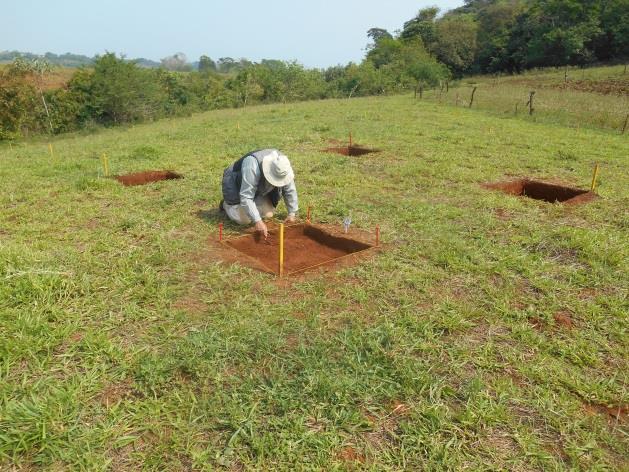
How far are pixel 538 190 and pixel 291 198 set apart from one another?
12.9 ft

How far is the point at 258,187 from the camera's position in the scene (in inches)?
181

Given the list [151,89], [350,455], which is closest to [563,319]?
[350,455]

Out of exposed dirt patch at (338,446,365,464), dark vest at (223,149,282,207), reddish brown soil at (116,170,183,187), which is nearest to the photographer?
exposed dirt patch at (338,446,365,464)

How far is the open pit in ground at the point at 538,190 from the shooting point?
607cm

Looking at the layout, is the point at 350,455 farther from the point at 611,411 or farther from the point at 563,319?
the point at 563,319

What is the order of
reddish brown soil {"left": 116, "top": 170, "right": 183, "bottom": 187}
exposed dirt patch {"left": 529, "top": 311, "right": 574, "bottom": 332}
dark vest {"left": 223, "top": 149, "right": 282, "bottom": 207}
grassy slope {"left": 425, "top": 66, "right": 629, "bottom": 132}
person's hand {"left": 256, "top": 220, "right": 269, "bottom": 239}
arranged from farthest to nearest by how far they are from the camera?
grassy slope {"left": 425, "top": 66, "right": 629, "bottom": 132} → reddish brown soil {"left": 116, "top": 170, "right": 183, "bottom": 187} → dark vest {"left": 223, "top": 149, "right": 282, "bottom": 207} → person's hand {"left": 256, "top": 220, "right": 269, "bottom": 239} → exposed dirt patch {"left": 529, "top": 311, "right": 574, "bottom": 332}

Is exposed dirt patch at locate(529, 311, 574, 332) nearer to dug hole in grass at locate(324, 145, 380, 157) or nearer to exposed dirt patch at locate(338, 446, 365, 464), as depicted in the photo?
exposed dirt patch at locate(338, 446, 365, 464)

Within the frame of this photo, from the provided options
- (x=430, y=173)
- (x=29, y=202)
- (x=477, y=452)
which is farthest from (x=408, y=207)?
(x=29, y=202)

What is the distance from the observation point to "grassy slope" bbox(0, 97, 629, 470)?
79.7 inches

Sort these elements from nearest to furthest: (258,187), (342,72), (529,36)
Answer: (258,187) → (529,36) → (342,72)

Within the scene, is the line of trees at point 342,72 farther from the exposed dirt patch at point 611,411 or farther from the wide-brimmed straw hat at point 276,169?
the exposed dirt patch at point 611,411

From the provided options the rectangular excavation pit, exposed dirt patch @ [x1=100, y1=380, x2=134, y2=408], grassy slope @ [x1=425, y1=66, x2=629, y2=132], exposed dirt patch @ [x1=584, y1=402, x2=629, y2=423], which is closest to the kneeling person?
the rectangular excavation pit

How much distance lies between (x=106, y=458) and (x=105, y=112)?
1072 inches

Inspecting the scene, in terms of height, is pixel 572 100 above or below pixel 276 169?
above
